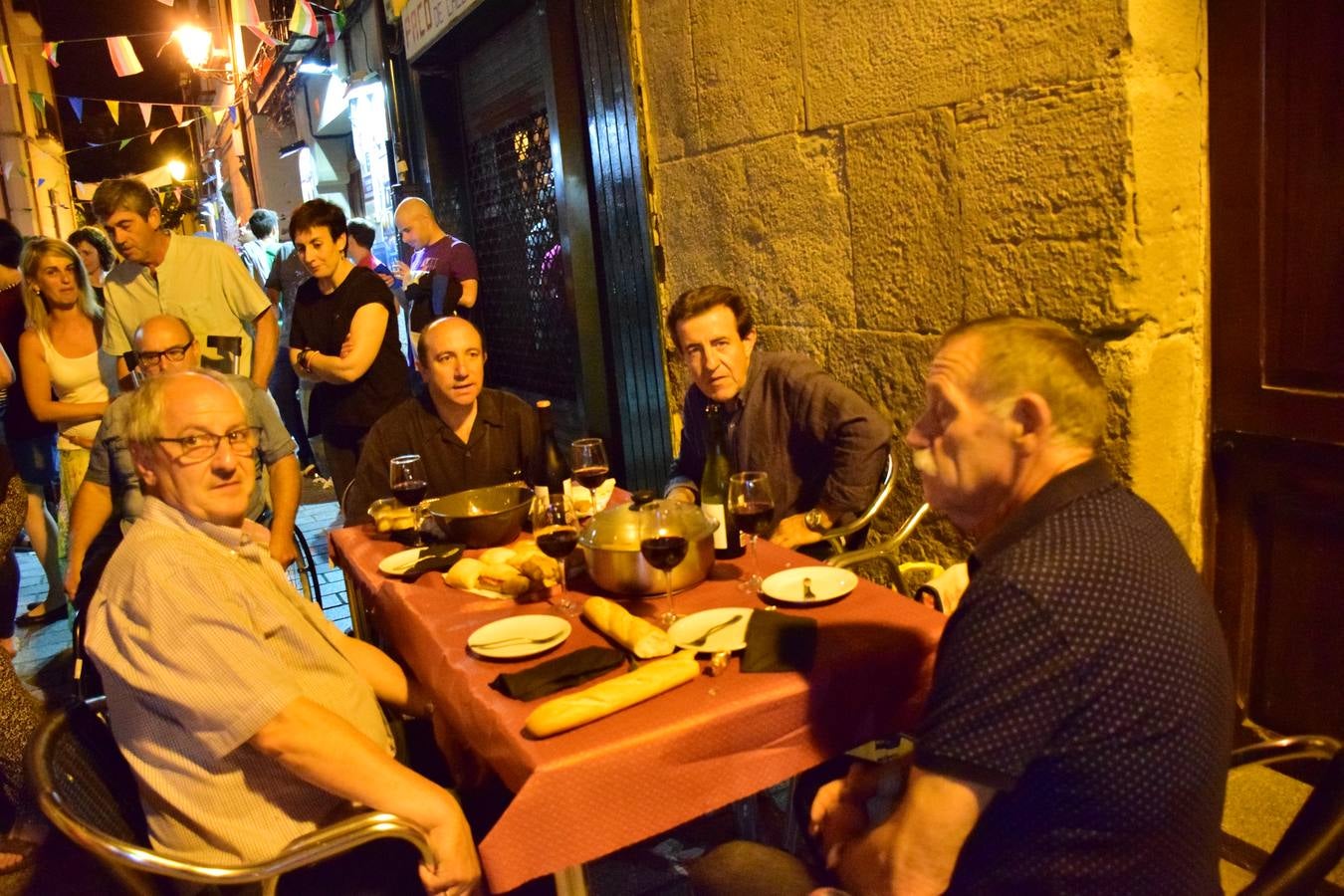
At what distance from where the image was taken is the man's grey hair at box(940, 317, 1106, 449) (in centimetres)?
134

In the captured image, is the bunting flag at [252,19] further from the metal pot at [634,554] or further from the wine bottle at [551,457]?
the metal pot at [634,554]

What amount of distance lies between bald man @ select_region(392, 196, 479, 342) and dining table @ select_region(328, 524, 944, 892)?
4.31m

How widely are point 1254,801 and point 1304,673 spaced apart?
374 mm

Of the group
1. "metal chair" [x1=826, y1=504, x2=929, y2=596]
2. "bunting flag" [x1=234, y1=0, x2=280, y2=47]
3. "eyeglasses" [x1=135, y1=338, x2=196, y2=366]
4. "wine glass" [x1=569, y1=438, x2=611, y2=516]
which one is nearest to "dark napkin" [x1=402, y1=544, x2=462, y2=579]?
"wine glass" [x1=569, y1=438, x2=611, y2=516]

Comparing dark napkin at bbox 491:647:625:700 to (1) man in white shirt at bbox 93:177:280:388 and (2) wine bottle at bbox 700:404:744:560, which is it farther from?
(1) man in white shirt at bbox 93:177:280:388

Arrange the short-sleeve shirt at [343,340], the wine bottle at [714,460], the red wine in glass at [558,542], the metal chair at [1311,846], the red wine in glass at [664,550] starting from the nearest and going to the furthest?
the metal chair at [1311,846] < the red wine in glass at [664,550] < the red wine in glass at [558,542] < the wine bottle at [714,460] < the short-sleeve shirt at [343,340]

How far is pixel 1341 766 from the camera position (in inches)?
47.1

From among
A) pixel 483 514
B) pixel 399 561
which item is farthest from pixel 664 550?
pixel 399 561

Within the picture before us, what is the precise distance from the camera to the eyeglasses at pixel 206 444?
191 cm

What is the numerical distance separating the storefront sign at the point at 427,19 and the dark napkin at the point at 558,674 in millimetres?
5244

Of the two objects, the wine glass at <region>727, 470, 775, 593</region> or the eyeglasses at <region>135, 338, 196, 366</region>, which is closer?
the wine glass at <region>727, 470, 775, 593</region>

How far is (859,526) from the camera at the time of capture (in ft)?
9.21

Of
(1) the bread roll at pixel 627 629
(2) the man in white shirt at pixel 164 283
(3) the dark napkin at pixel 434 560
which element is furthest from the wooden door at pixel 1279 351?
(2) the man in white shirt at pixel 164 283

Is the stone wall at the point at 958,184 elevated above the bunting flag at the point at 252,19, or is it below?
below
